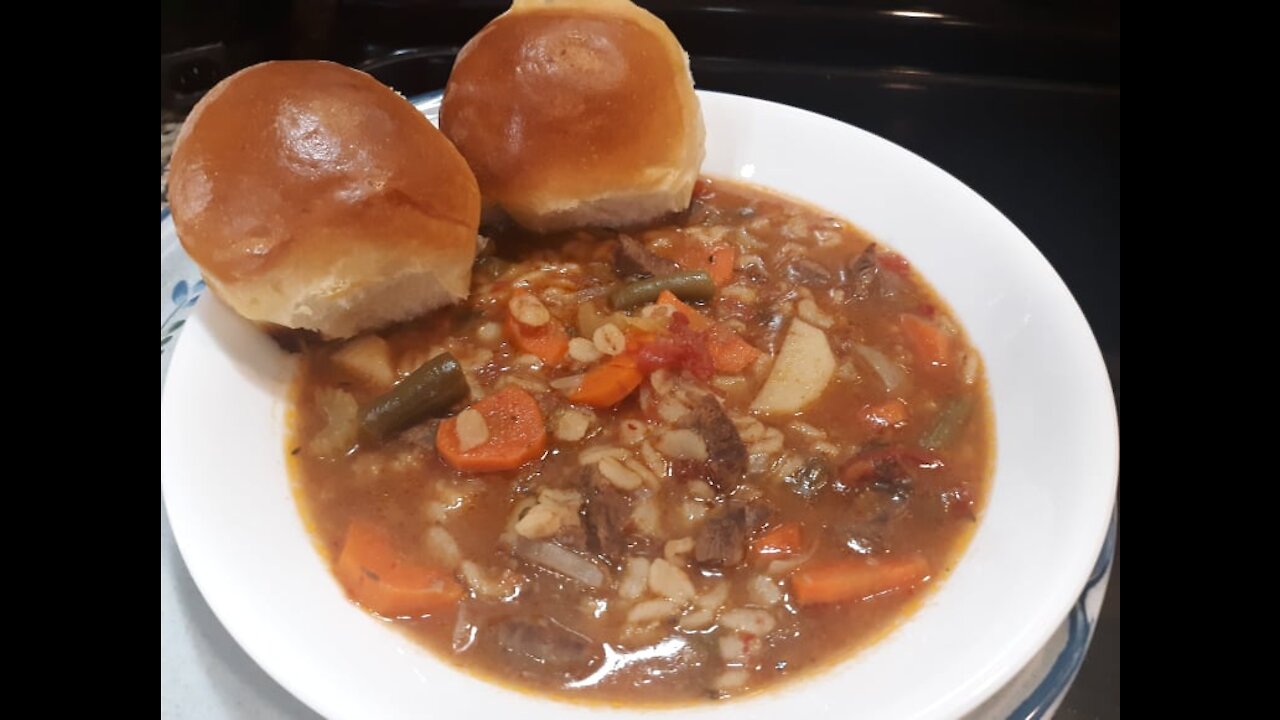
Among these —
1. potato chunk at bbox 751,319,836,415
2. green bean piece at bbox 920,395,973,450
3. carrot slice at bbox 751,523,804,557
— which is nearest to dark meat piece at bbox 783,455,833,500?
carrot slice at bbox 751,523,804,557

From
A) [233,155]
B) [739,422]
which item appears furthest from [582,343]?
[233,155]

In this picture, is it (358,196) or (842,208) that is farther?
(842,208)

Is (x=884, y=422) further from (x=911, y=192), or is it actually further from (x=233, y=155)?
(x=233, y=155)

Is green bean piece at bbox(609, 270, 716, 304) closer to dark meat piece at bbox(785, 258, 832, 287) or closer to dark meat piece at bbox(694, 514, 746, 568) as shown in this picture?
dark meat piece at bbox(785, 258, 832, 287)

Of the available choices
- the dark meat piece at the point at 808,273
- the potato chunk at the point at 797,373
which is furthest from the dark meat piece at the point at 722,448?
the dark meat piece at the point at 808,273

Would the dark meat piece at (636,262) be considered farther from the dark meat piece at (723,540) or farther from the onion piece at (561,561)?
the onion piece at (561,561)
